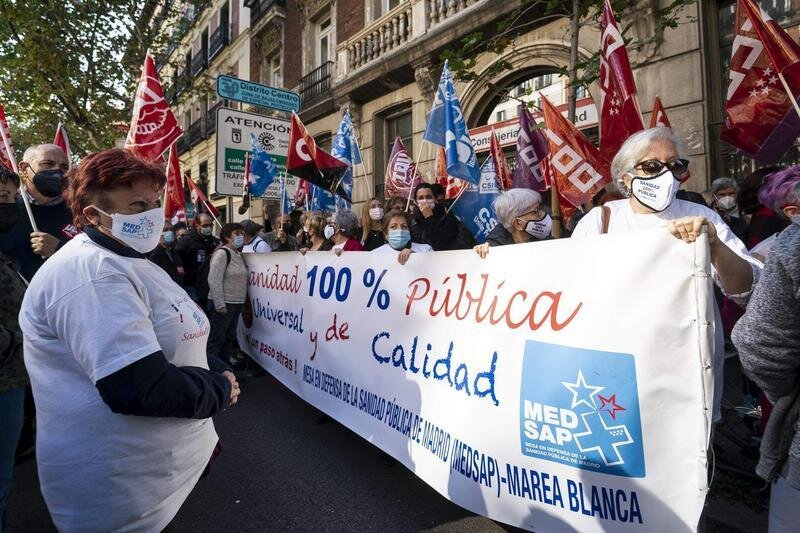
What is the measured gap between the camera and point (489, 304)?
7.91ft

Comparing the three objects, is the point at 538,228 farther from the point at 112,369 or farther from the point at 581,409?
the point at 112,369

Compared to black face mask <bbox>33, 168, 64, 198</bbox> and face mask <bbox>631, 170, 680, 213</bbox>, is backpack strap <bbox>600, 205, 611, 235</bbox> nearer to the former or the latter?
face mask <bbox>631, 170, 680, 213</bbox>

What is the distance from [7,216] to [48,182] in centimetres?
83

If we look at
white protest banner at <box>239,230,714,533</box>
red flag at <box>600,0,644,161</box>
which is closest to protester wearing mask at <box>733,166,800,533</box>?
white protest banner at <box>239,230,714,533</box>

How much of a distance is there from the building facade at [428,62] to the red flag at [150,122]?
253 cm

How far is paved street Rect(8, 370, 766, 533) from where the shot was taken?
2.62m

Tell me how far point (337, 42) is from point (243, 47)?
796 cm

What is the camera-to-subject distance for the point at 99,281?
50.5 inches

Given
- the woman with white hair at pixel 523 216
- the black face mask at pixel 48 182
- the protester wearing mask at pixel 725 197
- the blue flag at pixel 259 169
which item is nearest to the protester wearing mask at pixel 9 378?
the black face mask at pixel 48 182

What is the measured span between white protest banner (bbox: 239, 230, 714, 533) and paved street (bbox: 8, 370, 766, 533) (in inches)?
11.1

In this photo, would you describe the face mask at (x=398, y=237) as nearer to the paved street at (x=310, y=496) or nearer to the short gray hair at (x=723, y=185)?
the paved street at (x=310, y=496)

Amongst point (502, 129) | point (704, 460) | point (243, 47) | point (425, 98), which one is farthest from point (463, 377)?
point (243, 47)

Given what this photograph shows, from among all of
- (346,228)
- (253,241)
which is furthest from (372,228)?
(253,241)

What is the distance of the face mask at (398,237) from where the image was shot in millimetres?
3805
